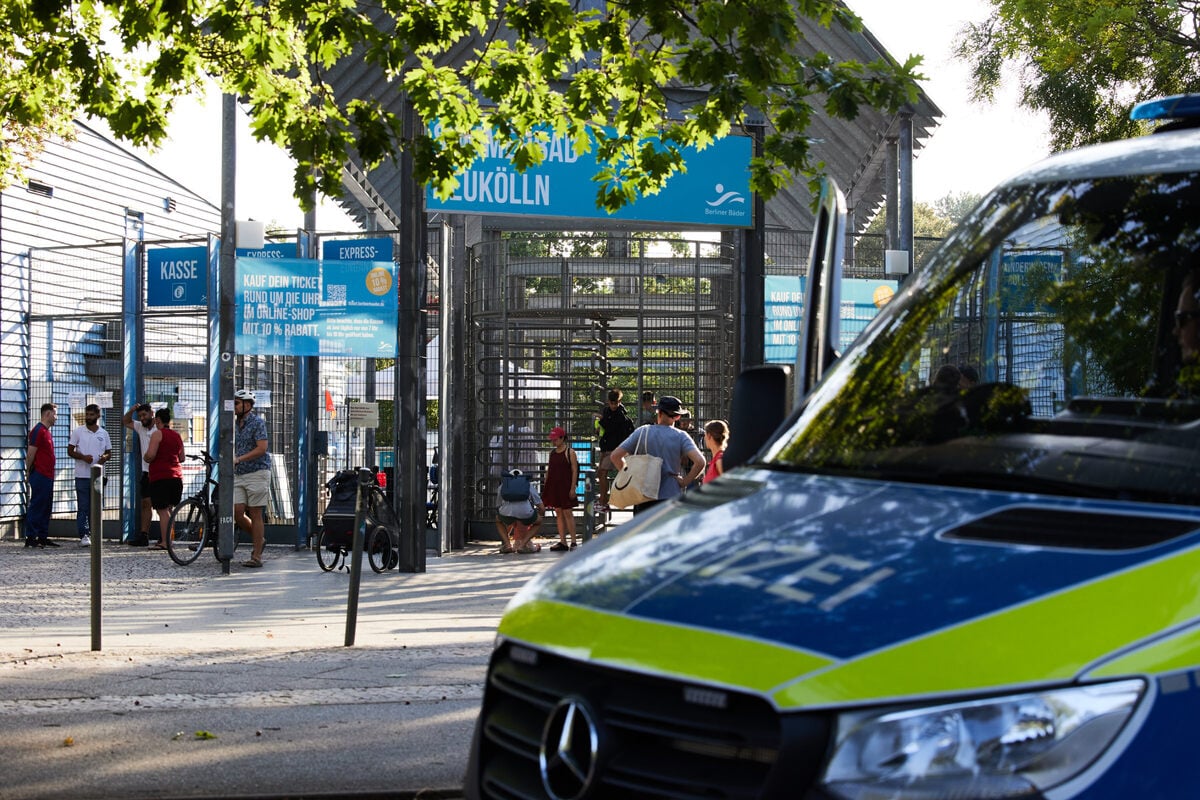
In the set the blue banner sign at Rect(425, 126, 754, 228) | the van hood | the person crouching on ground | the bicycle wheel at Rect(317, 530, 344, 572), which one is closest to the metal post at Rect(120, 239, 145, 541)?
the bicycle wheel at Rect(317, 530, 344, 572)

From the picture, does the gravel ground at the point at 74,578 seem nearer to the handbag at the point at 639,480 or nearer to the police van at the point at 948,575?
the handbag at the point at 639,480

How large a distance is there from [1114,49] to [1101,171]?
1768 cm

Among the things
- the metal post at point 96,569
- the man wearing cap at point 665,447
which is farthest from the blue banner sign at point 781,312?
the metal post at point 96,569

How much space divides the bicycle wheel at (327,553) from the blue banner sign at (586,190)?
3852 millimetres

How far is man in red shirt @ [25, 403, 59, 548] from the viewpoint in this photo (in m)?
21.3

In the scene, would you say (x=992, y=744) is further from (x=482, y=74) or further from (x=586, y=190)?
(x=586, y=190)

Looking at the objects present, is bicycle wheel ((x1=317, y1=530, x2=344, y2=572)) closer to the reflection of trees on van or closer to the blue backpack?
the blue backpack

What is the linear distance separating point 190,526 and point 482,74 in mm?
10203

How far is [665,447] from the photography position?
13.4 m

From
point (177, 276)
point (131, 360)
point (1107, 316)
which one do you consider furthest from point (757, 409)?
point (131, 360)

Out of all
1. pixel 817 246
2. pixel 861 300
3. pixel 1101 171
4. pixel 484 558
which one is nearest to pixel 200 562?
pixel 484 558

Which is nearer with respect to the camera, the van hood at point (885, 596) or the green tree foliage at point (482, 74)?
the van hood at point (885, 596)

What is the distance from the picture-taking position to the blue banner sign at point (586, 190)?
1547 centimetres

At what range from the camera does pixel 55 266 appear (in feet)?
79.8
